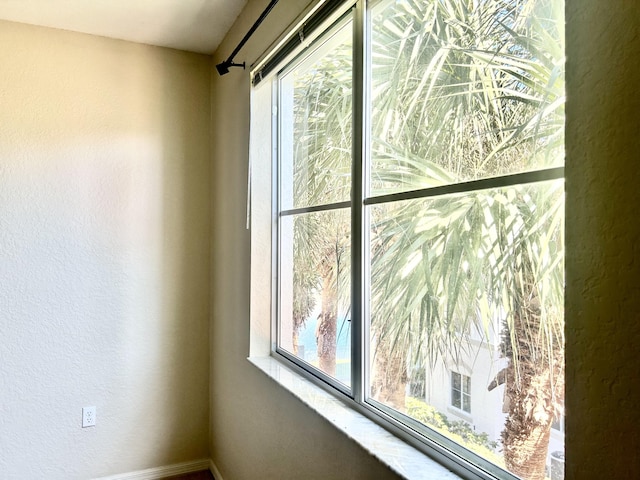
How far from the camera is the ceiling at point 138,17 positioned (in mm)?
2170

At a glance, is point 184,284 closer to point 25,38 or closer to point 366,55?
point 25,38

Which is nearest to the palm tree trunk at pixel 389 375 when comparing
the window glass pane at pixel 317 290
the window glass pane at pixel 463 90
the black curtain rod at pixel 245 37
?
the window glass pane at pixel 317 290

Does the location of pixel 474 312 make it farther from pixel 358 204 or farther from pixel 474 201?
pixel 358 204

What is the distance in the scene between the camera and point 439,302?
1.18 m

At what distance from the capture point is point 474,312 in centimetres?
108

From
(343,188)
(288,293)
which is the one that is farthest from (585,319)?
(288,293)

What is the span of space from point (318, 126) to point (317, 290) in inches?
26.0

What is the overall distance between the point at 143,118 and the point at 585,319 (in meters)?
2.52

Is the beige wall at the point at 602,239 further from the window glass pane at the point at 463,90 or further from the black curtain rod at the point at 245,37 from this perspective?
the black curtain rod at the point at 245,37

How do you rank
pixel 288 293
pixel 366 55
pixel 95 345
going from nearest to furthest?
pixel 366 55 < pixel 288 293 < pixel 95 345

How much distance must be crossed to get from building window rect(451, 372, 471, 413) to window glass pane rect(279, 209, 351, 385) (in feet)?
1.58

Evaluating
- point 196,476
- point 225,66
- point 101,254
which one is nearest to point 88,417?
point 196,476

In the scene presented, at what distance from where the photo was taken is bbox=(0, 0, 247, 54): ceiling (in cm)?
217

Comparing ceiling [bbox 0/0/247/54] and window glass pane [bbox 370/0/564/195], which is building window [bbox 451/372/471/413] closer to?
window glass pane [bbox 370/0/564/195]
